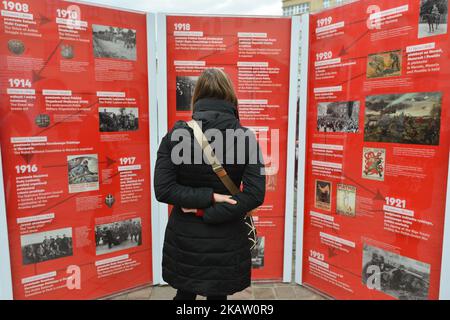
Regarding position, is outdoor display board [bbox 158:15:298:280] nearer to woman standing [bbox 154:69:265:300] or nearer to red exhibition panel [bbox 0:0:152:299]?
red exhibition panel [bbox 0:0:152:299]

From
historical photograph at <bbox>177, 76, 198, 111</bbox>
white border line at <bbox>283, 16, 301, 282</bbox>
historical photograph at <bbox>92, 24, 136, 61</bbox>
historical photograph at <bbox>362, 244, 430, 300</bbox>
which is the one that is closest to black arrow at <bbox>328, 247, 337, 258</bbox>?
historical photograph at <bbox>362, 244, 430, 300</bbox>

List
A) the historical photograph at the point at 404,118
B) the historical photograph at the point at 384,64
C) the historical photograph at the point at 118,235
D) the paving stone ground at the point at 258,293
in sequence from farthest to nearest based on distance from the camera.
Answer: the paving stone ground at the point at 258,293, the historical photograph at the point at 118,235, the historical photograph at the point at 384,64, the historical photograph at the point at 404,118

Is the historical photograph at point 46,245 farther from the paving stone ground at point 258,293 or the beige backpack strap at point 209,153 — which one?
the beige backpack strap at point 209,153

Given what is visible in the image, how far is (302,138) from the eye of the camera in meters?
2.82

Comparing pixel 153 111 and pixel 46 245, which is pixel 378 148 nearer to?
pixel 153 111

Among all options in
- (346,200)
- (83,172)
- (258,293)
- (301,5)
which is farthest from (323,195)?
(301,5)

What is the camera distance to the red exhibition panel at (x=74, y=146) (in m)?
2.29

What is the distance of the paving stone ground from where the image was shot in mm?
2822

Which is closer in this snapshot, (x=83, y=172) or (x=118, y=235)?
(x=83, y=172)

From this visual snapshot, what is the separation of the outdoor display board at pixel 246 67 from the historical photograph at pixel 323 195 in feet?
0.84

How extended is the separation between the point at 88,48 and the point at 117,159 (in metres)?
0.91

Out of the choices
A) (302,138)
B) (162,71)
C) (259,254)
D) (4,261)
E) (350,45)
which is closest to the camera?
(4,261)

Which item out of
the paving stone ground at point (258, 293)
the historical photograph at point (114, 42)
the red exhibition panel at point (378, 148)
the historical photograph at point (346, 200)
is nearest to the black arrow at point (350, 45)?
the red exhibition panel at point (378, 148)

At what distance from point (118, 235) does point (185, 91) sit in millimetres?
1397
